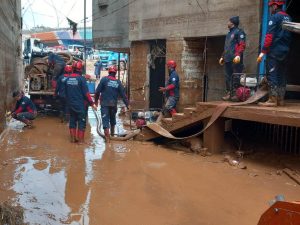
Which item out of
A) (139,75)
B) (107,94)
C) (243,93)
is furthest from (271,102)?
(139,75)

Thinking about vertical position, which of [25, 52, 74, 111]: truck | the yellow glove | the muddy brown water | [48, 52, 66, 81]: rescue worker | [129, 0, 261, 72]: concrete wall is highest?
[129, 0, 261, 72]: concrete wall

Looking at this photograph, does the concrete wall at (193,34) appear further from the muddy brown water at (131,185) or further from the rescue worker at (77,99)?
the rescue worker at (77,99)

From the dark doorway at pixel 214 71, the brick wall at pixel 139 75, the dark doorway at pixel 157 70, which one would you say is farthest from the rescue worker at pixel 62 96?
the dark doorway at pixel 214 71

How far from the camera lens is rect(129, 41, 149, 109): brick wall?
50.0 feet

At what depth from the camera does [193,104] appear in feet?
43.6

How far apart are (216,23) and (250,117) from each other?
14.8 ft

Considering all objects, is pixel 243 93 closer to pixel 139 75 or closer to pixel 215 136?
pixel 215 136

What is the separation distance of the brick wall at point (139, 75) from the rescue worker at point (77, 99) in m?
4.77

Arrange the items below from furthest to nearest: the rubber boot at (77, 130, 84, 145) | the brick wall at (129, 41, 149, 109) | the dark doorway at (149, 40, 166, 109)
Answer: the brick wall at (129, 41, 149, 109) < the dark doorway at (149, 40, 166, 109) < the rubber boot at (77, 130, 84, 145)

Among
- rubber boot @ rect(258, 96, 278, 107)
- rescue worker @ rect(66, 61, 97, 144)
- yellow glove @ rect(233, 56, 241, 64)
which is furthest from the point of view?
rescue worker @ rect(66, 61, 97, 144)

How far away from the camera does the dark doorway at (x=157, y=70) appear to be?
49.0 feet

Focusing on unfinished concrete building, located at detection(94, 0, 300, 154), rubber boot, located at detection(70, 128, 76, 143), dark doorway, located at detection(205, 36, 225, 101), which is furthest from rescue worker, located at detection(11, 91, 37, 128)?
dark doorway, located at detection(205, 36, 225, 101)

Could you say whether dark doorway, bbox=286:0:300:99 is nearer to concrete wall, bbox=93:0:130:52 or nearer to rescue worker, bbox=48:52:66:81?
rescue worker, bbox=48:52:66:81

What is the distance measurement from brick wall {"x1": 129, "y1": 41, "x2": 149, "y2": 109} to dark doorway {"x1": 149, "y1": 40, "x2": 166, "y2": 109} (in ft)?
0.76
